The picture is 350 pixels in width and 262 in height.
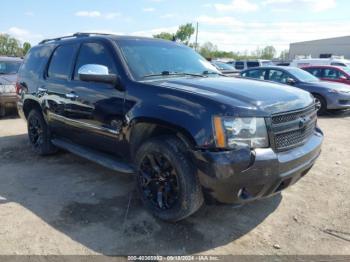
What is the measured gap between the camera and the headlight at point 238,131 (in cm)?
295

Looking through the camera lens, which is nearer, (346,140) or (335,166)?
(335,166)

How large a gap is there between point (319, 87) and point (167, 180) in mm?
8323

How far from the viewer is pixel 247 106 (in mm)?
3021

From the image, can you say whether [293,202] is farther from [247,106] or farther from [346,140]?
[346,140]

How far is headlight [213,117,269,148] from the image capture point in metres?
2.95

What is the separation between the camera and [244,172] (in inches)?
Result: 115

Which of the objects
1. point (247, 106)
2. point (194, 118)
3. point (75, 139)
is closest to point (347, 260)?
point (247, 106)

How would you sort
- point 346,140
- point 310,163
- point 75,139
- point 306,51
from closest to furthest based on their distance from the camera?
point 310,163 → point 75,139 → point 346,140 → point 306,51

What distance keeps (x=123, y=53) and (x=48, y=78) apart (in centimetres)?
184

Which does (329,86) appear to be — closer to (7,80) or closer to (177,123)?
(177,123)

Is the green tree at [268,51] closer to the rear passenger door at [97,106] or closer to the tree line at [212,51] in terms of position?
the tree line at [212,51]

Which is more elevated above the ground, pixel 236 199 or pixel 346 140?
pixel 236 199

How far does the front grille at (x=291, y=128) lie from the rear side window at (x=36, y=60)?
392 centimetres

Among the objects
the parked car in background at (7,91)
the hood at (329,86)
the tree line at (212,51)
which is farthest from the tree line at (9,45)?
the hood at (329,86)
